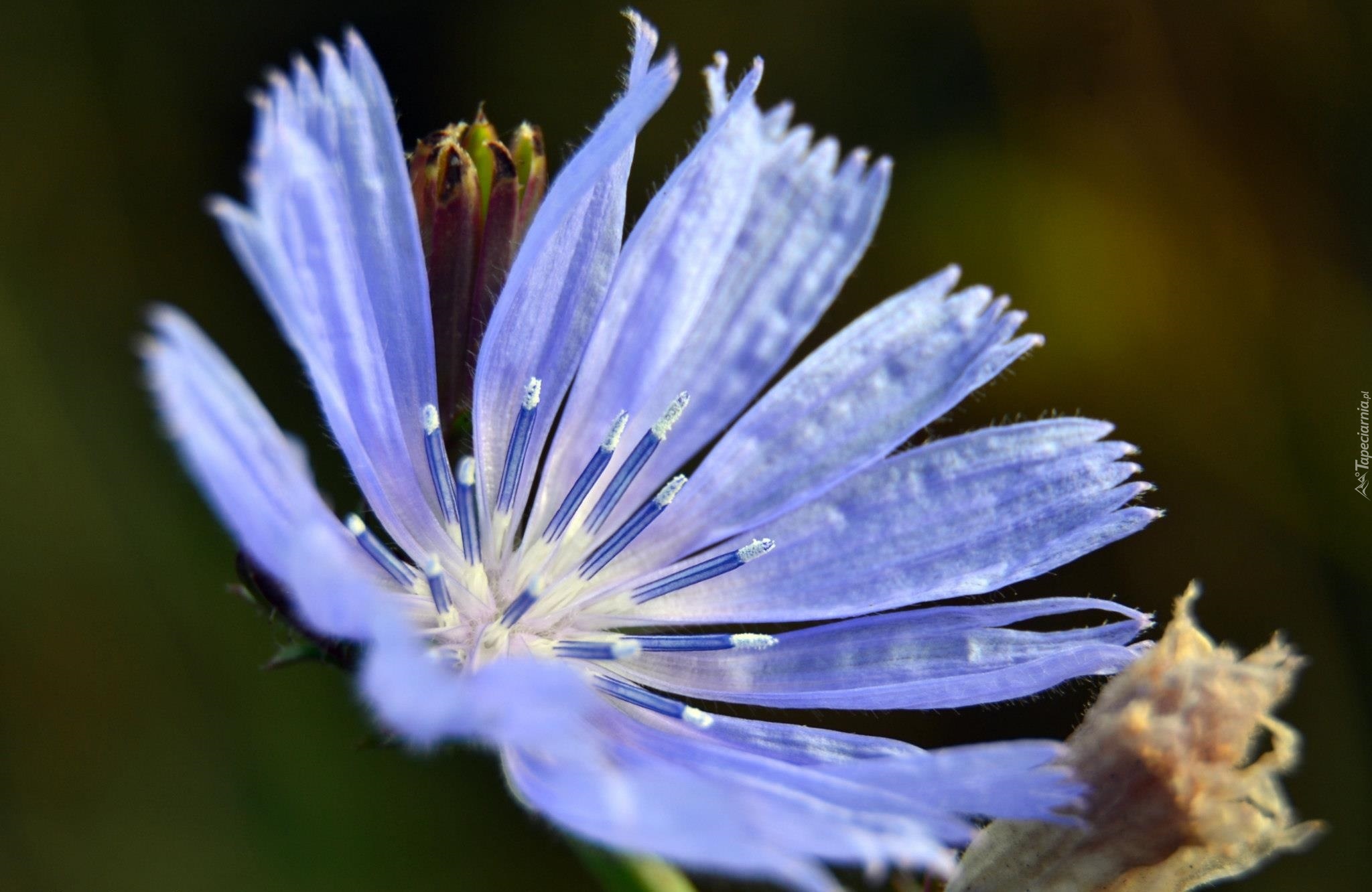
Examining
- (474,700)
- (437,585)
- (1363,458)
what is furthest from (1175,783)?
(1363,458)

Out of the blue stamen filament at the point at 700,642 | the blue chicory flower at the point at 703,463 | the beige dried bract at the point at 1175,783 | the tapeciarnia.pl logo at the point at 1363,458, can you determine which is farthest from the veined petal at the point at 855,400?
the tapeciarnia.pl logo at the point at 1363,458

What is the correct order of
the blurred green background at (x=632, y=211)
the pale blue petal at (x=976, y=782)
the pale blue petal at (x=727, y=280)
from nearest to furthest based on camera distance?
the pale blue petal at (x=976, y=782)
the pale blue petal at (x=727, y=280)
the blurred green background at (x=632, y=211)

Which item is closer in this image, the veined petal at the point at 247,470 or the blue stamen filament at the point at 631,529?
the veined petal at the point at 247,470

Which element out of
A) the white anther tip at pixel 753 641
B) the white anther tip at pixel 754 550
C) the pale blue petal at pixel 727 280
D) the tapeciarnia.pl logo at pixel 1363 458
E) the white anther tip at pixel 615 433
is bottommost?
the white anther tip at pixel 753 641

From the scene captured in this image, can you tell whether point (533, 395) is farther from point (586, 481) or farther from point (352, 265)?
point (352, 265)

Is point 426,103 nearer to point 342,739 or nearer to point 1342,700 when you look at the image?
point 342,739

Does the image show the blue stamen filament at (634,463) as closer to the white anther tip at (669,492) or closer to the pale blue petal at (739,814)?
the white anther tip at (669,492)

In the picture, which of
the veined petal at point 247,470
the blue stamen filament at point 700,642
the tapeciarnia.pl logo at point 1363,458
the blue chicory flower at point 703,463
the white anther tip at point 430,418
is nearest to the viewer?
the veined petal at point 247,470

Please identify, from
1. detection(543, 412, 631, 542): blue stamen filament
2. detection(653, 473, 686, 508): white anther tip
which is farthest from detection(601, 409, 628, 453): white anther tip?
detection(653, 473, 686, 508): white anther tip
